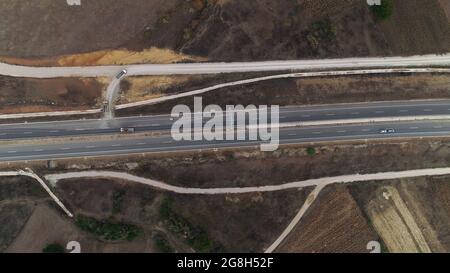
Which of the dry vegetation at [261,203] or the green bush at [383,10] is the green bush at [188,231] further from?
the green bush at [383,10]

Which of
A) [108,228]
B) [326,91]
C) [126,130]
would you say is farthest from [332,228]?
[126,130]

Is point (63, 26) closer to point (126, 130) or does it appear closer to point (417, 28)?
point (126, 130)

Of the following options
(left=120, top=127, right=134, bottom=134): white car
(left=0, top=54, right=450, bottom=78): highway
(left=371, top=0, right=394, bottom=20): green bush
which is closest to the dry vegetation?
(left=120, top=127, right=134, bottom=134): white car

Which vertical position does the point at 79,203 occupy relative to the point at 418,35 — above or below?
below

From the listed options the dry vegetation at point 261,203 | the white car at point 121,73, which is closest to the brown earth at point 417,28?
the dry vegetation at point 261,203
